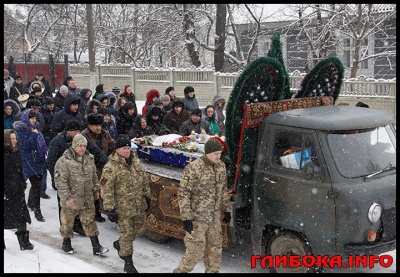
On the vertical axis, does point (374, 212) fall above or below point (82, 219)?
above

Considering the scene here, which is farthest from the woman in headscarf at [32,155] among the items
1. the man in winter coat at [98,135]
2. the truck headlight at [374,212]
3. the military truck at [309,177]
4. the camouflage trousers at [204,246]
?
the truck headlight at [374,212]

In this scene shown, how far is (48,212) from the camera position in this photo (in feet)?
29.0

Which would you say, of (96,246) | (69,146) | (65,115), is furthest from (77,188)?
(65,115)

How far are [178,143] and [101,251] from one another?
1842 mm

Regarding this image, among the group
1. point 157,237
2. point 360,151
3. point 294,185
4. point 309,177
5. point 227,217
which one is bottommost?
point 157,237

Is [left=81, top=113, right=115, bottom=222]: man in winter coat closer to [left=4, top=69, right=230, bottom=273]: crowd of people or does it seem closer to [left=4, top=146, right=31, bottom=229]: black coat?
[left=4, top=69, right=230, bottom=273]: crowd of people

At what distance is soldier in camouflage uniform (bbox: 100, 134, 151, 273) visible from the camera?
6.22 m

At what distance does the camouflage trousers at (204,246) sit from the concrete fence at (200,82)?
12.1 m

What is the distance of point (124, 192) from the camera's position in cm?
628

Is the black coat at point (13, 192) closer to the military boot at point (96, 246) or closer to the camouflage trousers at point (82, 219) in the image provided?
the camouflage trousers at point (82, 219)

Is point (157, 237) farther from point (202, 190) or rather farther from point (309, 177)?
point (309, 177)

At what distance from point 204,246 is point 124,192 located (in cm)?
118

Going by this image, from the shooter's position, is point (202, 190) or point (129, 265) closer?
point (202, 190)

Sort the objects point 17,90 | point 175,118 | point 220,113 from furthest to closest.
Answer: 1. point 17,90
2. point 220,113
3. point 175,118
